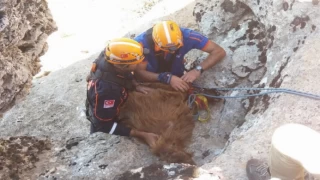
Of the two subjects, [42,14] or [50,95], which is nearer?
[50,95]

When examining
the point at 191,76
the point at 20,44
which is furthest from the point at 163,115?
the point at 20,44

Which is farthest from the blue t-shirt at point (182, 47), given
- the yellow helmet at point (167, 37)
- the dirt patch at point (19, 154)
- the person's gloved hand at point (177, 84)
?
the dirt patch at point (19, 154)

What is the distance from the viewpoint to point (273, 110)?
350cm

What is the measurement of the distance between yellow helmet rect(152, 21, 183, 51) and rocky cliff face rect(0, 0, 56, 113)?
2317mm

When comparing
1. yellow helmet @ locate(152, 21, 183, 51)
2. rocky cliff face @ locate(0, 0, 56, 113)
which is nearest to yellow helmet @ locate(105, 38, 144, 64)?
yellow helmet @ locate(152, 21, 183, 51)

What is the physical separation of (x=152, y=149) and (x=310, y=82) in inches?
62.9

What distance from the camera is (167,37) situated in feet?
14.0

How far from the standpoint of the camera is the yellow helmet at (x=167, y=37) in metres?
4.30

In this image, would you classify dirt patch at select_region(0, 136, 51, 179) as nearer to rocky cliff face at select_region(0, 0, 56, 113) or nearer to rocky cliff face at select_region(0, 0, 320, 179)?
rocky cliff face at select_region(0, 0, 320, 179)

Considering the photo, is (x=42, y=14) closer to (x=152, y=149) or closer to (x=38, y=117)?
(x=38, y=117)

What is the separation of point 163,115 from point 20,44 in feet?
11.4

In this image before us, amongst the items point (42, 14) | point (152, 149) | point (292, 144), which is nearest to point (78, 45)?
point (42, 14)

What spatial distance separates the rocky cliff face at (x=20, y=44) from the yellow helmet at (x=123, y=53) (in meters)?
2.09

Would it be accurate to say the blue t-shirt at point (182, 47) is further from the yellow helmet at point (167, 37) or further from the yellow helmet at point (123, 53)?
the yellow helmet at point (123, 53)
